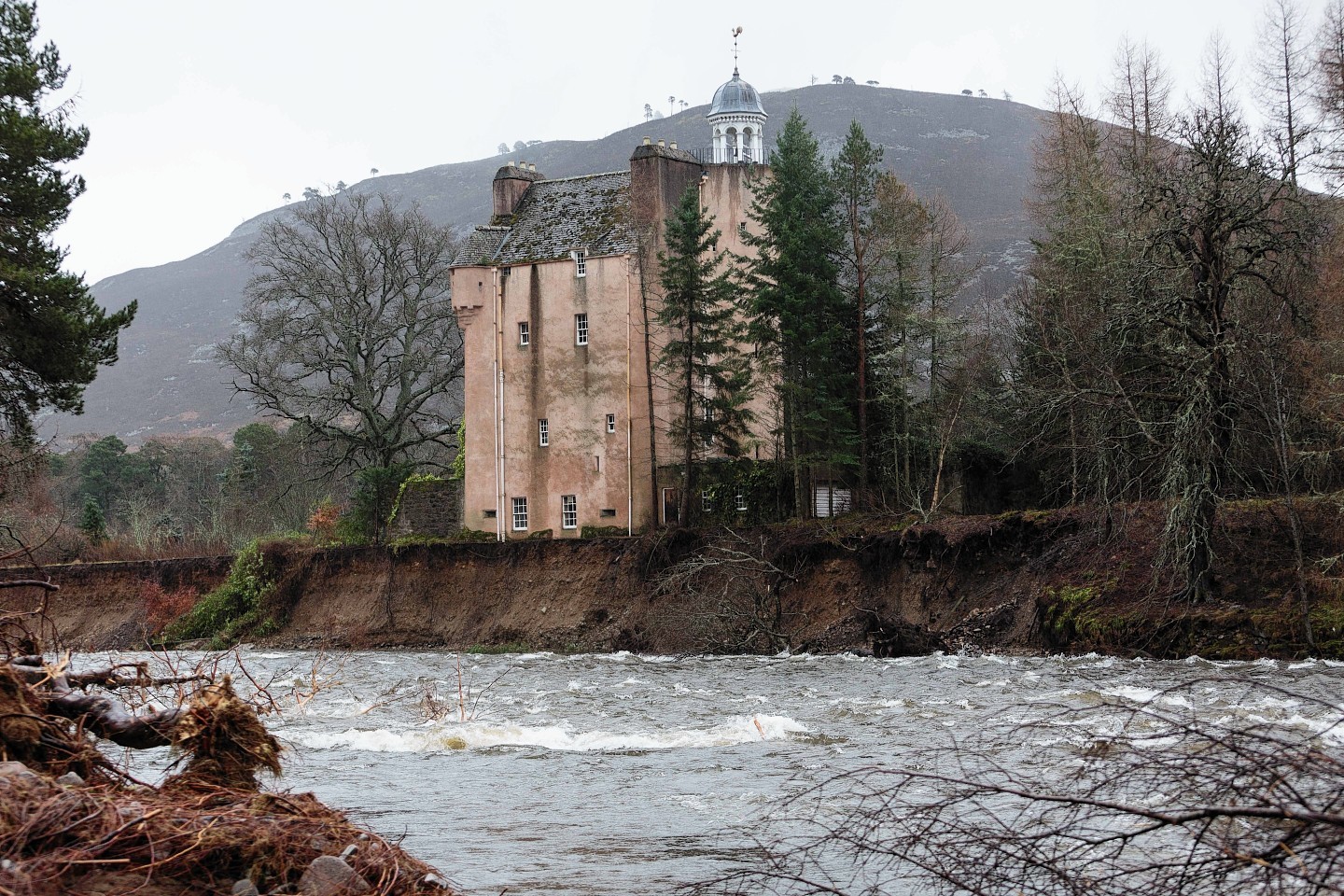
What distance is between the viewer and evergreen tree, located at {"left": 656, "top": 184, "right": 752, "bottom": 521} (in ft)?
160

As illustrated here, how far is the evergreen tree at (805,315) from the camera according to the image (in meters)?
48.1

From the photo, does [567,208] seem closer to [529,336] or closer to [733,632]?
[529,336]

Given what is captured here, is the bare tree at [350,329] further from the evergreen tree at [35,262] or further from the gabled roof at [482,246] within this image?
the evergreen tree at [35,262]

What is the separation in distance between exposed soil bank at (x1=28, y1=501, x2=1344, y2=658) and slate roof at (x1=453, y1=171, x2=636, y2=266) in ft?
41.8

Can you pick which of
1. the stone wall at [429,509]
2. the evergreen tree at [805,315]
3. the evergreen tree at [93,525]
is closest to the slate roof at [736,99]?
the evergreen tree at [805,315]

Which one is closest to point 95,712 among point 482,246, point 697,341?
point 697,341

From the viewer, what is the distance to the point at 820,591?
140ft

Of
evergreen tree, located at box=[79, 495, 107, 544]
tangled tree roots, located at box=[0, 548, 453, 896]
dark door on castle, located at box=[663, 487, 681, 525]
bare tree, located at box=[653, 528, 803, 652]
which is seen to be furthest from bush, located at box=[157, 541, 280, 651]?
tangled tree roots, located at box=[0, 548, 453, 896]

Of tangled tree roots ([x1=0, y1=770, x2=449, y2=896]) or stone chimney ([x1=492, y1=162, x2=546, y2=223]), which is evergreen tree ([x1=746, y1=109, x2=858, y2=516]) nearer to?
stone chimney ([x1=492, y1=162, x2=546, y2=223])

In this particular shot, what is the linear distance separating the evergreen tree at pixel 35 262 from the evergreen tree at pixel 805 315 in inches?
992

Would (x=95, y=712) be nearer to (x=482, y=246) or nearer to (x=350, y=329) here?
(x=482, y=246)

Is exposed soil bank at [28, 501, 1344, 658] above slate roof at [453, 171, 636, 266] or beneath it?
beneath

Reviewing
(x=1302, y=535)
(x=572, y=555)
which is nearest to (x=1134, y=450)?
(x=1302, y=535)

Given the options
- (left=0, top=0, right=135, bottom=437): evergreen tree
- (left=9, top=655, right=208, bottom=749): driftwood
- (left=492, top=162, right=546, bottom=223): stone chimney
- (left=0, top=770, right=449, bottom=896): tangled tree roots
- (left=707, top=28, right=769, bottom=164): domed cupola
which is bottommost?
(left=0, top=770, right=449, bottom=896): tangled tree roots
